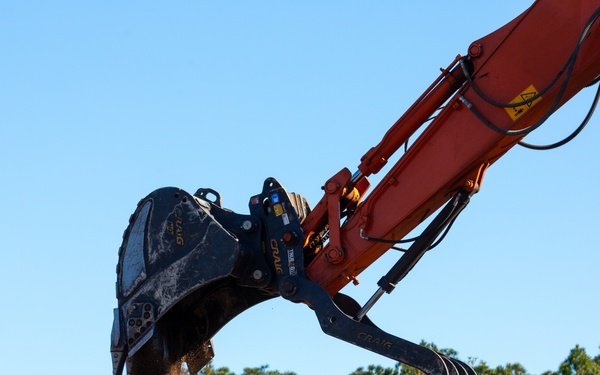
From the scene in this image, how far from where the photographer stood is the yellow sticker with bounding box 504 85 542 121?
8805mm

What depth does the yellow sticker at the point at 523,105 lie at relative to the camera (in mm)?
8805

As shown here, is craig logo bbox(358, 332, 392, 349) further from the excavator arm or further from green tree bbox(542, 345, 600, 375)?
green tree bbox(542, 345, 600, 375)

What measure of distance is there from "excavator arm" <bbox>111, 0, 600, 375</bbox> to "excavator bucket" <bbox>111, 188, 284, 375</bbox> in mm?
Result: 11

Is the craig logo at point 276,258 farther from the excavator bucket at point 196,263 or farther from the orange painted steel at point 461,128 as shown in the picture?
the orange painted steel at point 461,128

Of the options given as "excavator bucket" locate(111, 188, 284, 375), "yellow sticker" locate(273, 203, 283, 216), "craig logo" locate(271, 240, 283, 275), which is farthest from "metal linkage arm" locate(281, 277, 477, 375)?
"yellow sticker" locate(273, 203, 283, 216)

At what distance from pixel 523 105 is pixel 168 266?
3.29 meters

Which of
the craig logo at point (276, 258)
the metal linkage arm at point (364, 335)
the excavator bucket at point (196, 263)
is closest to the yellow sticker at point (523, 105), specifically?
the metal linkage arm at point (364, 335)

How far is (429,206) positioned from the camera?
9492mm

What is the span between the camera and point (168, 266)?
32.4 feet

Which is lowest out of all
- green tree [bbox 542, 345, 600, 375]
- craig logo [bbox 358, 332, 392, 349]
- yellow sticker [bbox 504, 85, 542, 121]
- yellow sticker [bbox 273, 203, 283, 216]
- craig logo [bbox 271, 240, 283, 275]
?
craig logo [bbox 358, 332, 392, 349]

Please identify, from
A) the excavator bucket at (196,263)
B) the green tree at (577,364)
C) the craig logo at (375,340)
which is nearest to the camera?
the craig logo at (375,340)

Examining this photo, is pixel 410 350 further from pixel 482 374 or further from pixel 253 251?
pixel 482 374

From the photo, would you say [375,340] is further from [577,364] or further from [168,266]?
[577,364]

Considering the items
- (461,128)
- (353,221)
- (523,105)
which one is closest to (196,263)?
(353,221)
